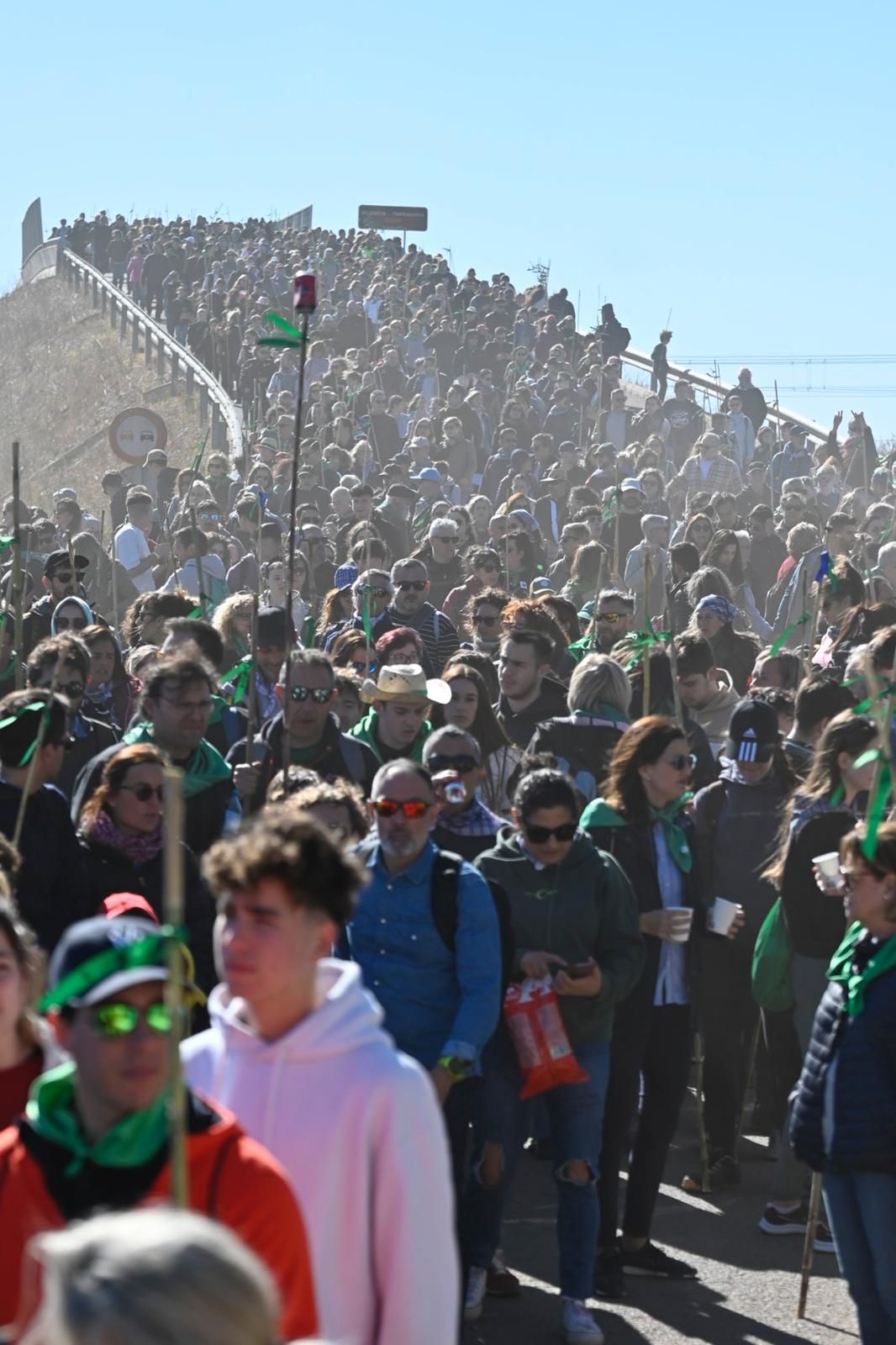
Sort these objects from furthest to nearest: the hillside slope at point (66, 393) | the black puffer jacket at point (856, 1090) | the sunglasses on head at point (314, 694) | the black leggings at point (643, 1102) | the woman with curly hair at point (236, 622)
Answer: the hillside slope at point (66, 393) < the woman with curly hair at point (236, 622) < the sunglasses on head at point (314, 694) < the black leggings at point (643, 1102) < the black puffer jacket at point (856, 1090)

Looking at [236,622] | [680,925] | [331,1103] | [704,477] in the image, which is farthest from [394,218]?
[331,1103]

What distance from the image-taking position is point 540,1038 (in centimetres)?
685

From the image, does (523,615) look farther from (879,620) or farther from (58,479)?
(58,479)

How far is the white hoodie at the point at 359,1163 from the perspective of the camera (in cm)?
367

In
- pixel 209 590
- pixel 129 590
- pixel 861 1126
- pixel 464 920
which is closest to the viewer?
pixel 861 1126

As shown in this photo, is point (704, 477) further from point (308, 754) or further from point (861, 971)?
point (861, 971)

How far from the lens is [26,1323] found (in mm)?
2734

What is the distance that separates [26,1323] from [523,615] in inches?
330

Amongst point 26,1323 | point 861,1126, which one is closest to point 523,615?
point 861,1126

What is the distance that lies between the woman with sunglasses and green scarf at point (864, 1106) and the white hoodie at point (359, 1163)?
2.32 metres

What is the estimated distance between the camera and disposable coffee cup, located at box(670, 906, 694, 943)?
7.54 meters

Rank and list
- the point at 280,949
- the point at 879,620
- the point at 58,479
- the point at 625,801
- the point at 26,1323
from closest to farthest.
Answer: the point at 26,1323
the point at 280,949
the point at 625,801
the point at 879,620
the point at 58,479

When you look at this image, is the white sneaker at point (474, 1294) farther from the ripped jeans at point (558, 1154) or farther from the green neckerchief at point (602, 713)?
the green neckerchief at point (602, 713)

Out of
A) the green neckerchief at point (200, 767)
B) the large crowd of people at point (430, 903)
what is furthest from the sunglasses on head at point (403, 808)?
the green neckerchief at point (200, 767)
